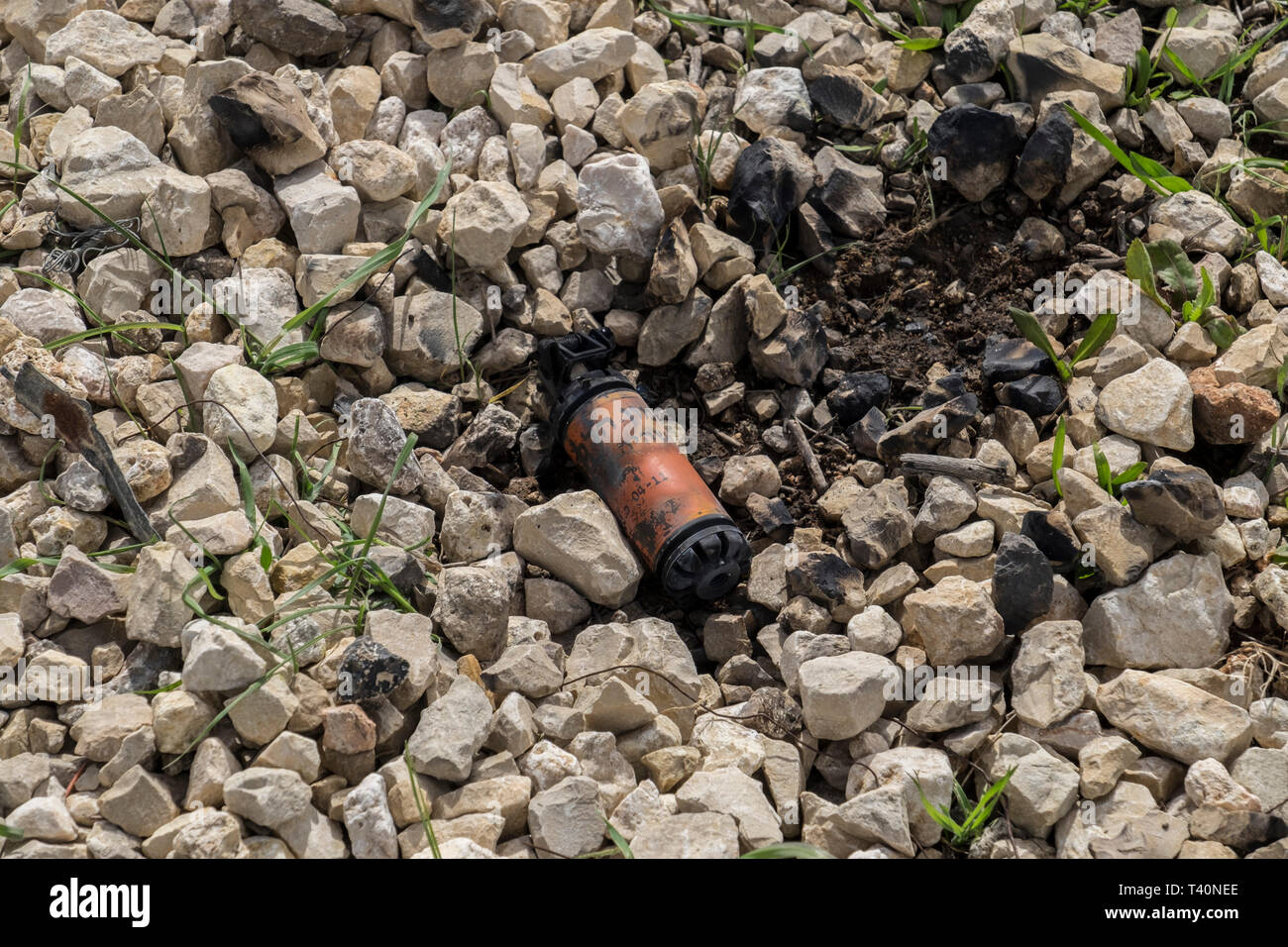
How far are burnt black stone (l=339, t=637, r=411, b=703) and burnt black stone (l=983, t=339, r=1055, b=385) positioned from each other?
218 cm

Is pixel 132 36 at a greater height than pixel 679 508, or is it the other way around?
pixel 132 36

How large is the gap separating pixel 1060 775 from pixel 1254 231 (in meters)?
2.22

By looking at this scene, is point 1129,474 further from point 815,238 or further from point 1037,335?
point 815,238

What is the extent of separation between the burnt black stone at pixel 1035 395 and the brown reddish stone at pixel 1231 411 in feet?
1.37

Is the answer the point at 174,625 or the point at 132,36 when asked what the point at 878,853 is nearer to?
the point at 174,625

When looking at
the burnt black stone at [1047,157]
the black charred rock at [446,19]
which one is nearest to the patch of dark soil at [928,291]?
the burnt black stone at [1047,157]

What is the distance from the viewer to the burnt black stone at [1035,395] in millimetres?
3584

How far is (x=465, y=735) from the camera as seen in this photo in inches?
108

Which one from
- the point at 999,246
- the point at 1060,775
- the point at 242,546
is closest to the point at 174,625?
the point at 242,546

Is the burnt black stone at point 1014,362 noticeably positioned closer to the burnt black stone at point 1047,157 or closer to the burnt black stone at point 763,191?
the burnt black stone at point 1047,157

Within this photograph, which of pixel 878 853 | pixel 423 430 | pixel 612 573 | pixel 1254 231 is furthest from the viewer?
pixel 1254 231

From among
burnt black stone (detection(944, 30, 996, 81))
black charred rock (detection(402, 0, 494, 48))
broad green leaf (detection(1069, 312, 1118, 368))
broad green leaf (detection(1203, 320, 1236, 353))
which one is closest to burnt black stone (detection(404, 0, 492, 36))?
black charred rock (detection(402, 0, 494, 48))

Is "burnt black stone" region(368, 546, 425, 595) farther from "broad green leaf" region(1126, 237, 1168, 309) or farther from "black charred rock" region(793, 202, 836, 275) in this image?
"broad green leaf" region(1126, 237, 1168, 309)

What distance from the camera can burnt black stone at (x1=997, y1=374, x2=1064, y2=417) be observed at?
141 inches
